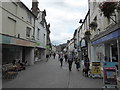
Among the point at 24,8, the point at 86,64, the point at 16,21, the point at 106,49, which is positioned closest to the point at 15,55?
the point at 16,21

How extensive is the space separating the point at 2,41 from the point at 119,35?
770cm

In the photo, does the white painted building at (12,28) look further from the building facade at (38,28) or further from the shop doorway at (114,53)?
the shop doorway at (114,53)

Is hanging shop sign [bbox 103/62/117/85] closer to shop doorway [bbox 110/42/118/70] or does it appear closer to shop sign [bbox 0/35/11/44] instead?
shop doorway [bbox 110/42/118/70]

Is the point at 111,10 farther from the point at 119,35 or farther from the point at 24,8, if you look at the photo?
the point at 24,8

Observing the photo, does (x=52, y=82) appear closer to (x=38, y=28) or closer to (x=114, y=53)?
(x=114, y=53)

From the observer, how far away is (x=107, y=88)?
686 cm

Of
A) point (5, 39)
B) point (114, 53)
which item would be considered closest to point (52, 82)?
point (5, 39)

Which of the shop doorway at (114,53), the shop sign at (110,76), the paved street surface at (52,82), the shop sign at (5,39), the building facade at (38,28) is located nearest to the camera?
the shop sign at (110,76)

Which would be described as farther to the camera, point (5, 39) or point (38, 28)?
point (38, 28)

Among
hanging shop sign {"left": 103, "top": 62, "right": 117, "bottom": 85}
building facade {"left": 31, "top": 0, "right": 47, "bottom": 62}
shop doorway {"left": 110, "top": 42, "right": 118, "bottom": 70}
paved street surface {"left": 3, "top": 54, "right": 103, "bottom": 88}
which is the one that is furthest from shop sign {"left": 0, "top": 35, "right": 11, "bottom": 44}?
building facade {"left": 31, "top": 0, "right": 47, "bottom": 62}

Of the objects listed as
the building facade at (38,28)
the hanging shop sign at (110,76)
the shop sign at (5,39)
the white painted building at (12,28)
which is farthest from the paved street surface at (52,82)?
the building facade at (38,28)

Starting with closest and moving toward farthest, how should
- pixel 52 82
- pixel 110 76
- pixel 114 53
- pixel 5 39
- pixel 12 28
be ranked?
pixel 110 76
pixel 52 82
pixel 5 39
pixel 114 53
pixel 12 28

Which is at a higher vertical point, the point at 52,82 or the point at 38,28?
the point at 38,28

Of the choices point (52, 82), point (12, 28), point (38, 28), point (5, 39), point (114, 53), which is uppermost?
point (38, 28)
